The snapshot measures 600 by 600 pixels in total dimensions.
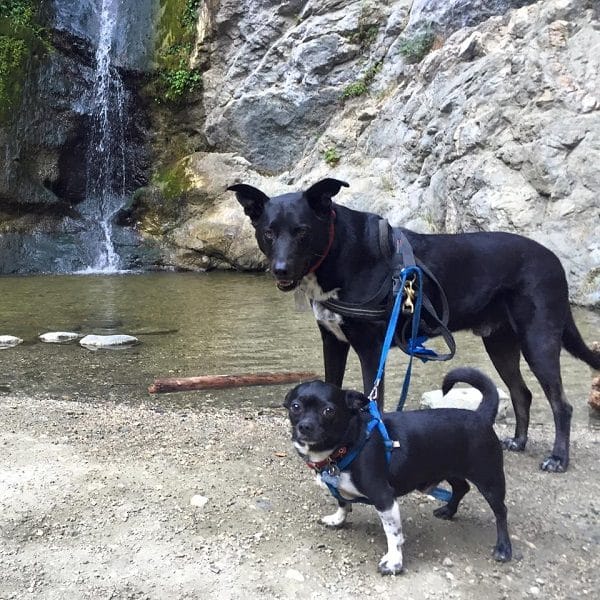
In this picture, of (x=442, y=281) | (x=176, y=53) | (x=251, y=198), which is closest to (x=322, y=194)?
(x=251, y=198)

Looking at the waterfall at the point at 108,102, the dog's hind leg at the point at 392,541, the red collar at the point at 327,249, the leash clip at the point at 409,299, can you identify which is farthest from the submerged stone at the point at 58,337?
the waterfall at the point at 108,102

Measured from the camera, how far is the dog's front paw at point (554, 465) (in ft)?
13.1

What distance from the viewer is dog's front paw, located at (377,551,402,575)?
2.71m

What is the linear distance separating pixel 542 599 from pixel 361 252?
198cm

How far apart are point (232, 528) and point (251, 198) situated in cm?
173

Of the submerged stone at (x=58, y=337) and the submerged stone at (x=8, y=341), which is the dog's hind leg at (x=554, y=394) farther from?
the submerged stone at (x=8, y=341)

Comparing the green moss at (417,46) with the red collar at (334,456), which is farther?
the green moss at (417,46)

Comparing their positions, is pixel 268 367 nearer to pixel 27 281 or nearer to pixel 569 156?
pixel 569 156

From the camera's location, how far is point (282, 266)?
3.35 metres

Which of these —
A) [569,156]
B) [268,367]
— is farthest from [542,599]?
[569,156]

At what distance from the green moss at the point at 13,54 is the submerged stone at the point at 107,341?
41.8ft

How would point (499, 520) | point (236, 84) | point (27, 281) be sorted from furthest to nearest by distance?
point (236, 84) < point (27, 281) < point (499, 520)

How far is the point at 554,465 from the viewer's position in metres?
4.02

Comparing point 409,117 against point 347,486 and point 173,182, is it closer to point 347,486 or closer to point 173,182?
point 173,182
